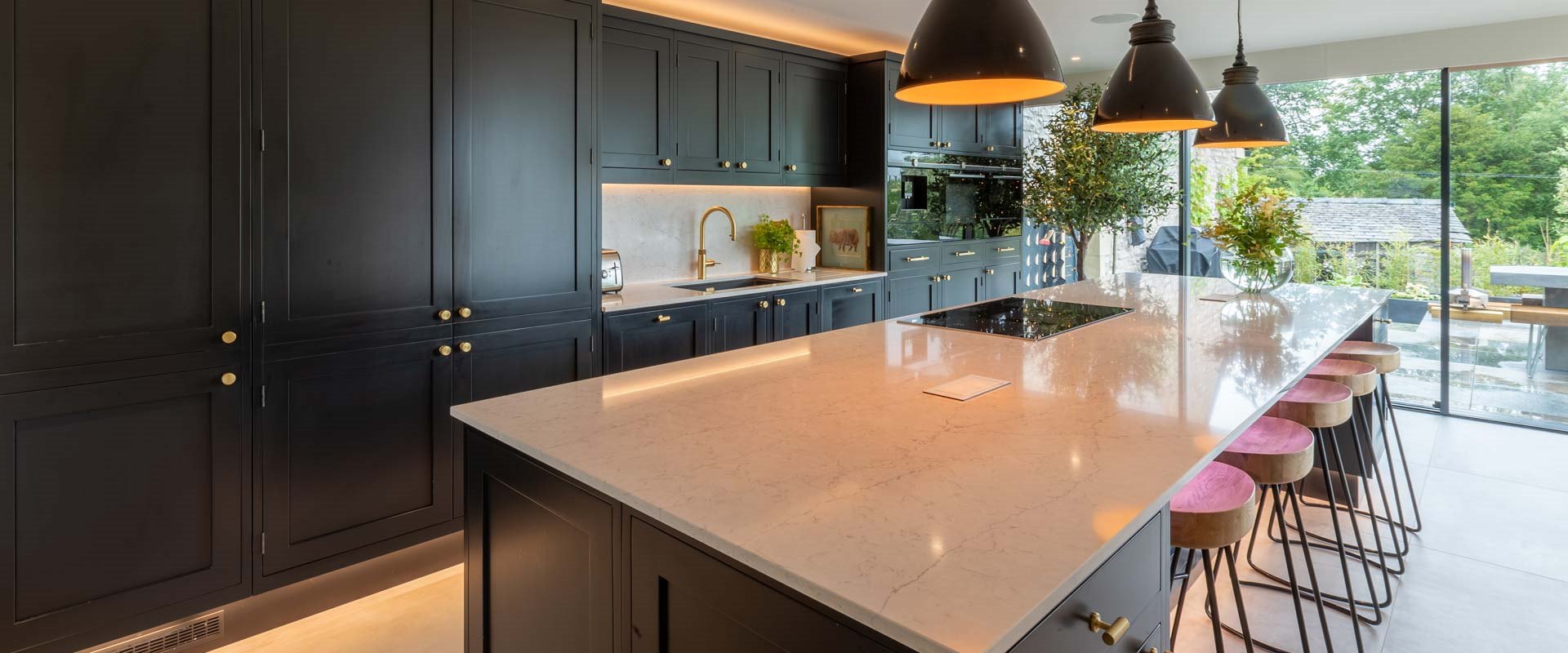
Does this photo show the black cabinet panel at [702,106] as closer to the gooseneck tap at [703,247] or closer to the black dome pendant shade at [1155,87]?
the gooseneck tap at [703,247]

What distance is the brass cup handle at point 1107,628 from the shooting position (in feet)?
3.19

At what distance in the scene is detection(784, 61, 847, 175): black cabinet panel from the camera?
443cm

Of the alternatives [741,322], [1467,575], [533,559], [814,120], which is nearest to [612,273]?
[741,322]

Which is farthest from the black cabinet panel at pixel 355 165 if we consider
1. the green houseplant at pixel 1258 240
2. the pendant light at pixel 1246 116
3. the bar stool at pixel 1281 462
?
the green houseplant at pixel 1258 240

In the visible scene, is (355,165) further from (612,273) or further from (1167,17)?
(1167,17)

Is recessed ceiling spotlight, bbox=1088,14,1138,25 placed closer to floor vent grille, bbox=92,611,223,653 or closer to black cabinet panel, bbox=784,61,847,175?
black cabinet panel, bbox=784,61,847,175

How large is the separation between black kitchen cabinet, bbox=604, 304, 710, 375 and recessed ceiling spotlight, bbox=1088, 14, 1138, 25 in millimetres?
2652

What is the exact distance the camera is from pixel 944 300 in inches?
207

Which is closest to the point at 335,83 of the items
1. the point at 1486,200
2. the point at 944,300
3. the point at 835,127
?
the point at 835,127

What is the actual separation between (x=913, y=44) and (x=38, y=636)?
2600mm

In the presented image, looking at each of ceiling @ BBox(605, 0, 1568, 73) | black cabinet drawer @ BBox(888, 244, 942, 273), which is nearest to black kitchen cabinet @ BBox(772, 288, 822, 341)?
black cabinet drawer @ BBox(888, 244, 942, 273)

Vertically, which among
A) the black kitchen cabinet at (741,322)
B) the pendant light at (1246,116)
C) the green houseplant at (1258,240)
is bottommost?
the black kitchen cabinet at (741,322)

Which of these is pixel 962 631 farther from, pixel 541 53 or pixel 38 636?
pixel 541 53

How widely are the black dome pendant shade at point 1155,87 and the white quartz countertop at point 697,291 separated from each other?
1974mm
